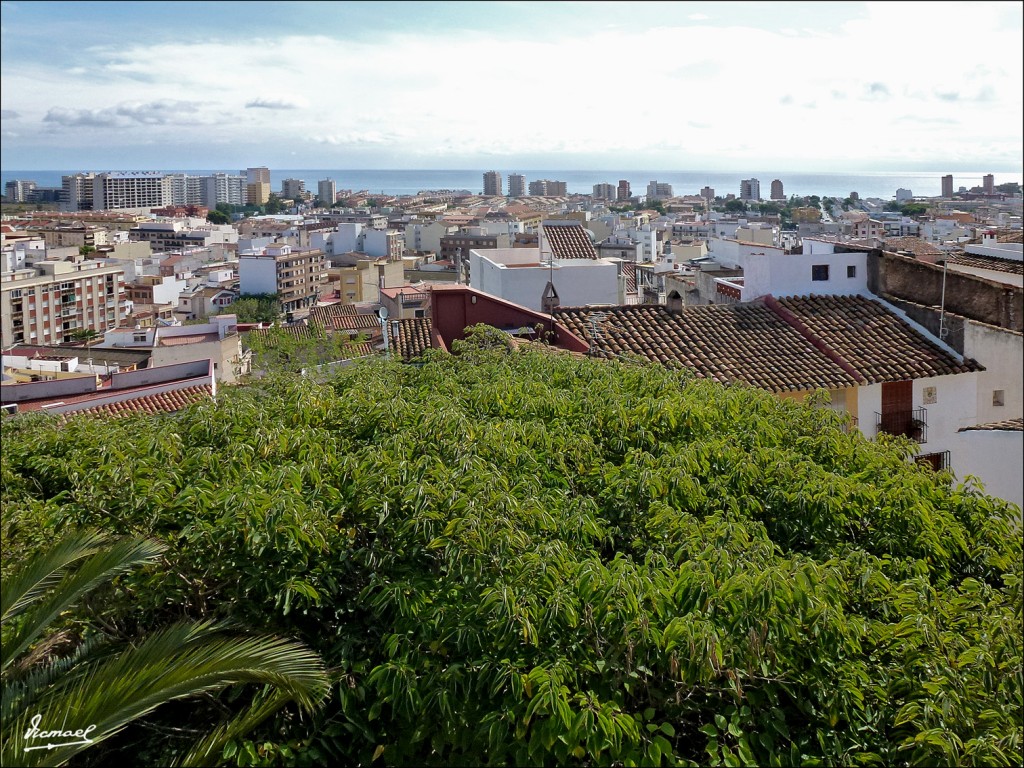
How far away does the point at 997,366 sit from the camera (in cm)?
1223

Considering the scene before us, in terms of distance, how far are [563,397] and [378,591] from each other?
8.84 feet

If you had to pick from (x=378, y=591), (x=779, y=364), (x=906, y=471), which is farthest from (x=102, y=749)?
(x=779, y=364)

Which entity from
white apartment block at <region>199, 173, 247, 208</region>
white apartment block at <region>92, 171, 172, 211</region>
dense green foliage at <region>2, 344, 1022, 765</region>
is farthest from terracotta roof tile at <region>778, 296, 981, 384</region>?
white apartment block at <region>199, 173, 247, 208</region>

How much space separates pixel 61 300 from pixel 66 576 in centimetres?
5493

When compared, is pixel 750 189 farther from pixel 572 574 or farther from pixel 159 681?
pixel 159 681

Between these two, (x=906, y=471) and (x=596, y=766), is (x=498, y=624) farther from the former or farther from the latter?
(x=906, y=471)

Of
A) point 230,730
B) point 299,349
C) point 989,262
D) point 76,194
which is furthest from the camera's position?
point 76,194

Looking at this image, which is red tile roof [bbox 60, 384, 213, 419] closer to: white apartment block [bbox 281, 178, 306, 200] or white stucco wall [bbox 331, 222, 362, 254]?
white stucco wall [bbox 331, 222, 362, 254]

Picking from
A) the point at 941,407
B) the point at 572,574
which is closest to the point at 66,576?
the point at 572,574

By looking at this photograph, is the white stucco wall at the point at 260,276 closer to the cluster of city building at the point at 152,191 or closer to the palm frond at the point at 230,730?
the cluster of city building at the point at 152,191

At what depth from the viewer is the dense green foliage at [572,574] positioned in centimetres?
354

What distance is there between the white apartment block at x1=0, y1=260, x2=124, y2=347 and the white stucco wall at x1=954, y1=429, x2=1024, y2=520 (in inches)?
1811

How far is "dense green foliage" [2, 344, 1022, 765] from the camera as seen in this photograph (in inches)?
139

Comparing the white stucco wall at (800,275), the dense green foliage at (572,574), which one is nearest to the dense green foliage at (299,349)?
the white stucco wall at (800,275)
